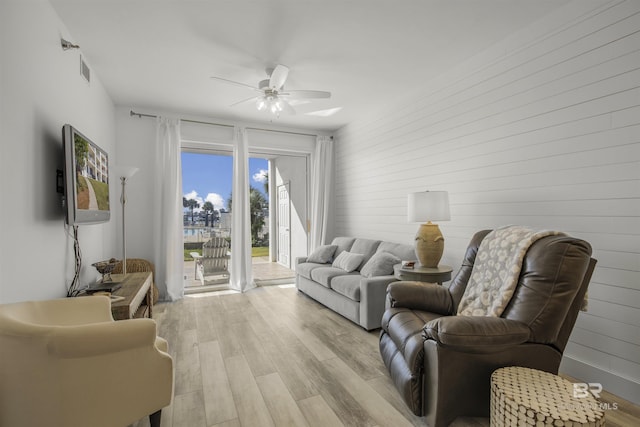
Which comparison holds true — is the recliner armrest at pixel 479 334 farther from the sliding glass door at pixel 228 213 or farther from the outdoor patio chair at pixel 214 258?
the outdoor patio chair at pixel 214 258

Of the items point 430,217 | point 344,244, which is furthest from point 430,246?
point 344,244

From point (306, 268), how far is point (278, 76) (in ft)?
8.63

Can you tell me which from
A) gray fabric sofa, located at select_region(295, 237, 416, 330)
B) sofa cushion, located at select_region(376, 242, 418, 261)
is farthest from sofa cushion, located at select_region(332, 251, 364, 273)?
sofa cushion, located at select_region(376, 242, 418, 261)

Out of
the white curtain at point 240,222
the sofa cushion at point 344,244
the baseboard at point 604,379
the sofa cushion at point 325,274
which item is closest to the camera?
the baseboard at point 604,379

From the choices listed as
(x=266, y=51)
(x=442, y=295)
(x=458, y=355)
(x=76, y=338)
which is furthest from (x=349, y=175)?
(x=76, y=338)

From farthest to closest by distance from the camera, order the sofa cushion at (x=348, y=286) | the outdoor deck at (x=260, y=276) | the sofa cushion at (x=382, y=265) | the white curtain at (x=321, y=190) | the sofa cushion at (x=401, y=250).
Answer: the white curtain at (x=321, y=190), the outdoor deck at (x=260, y=276), the sofa cushion at (x=401, y=250), the sofa cushion at (x=382, y=265), the sofa cushion at (x=348, y=286)

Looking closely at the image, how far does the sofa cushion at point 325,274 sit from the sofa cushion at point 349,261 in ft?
0.25

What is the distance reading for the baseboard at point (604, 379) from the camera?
2012mm

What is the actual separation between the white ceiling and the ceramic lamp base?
1.74 metres

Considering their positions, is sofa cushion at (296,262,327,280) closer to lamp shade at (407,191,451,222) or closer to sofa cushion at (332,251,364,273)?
sofa cushion at (332,251,364,273)

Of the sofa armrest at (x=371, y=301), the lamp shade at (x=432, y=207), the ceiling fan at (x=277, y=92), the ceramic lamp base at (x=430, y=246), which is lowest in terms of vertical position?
the sofa armrest at (x=371, y=301)

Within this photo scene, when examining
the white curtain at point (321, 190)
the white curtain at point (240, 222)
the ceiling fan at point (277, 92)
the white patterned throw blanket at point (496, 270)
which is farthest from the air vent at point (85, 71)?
the white patterned throw blanket at point (496, 270)

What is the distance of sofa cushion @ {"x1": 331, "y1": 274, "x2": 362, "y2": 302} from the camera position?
3.38 m

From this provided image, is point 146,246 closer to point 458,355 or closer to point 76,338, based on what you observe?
point 76,338
